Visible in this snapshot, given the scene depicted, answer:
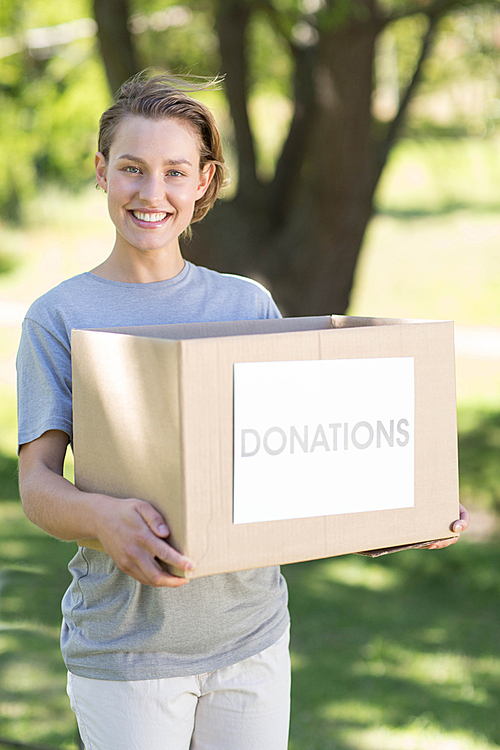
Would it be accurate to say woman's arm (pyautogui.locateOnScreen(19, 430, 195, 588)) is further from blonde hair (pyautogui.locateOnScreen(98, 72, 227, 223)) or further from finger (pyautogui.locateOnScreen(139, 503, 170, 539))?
blonde hair (pyautogui.locateOnScreen(98, 72, 227, 223))

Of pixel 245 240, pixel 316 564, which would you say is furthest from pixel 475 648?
pixel 245 240

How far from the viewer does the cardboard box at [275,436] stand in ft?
3.62

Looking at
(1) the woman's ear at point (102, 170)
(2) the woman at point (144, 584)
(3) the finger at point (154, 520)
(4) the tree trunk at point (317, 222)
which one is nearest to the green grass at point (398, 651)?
(4) the tree trunk at point (317, 222)

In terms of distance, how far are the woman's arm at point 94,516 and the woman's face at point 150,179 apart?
36 centimetres

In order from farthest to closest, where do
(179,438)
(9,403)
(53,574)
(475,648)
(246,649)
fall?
(9,403), (53,574), (475,648), (246,649), (179,438)

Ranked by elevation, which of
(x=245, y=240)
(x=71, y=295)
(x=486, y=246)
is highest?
(x=486, y=246)

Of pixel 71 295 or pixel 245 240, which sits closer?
pixel 71 295

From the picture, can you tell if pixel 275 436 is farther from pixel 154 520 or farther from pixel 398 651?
pixel 398 651

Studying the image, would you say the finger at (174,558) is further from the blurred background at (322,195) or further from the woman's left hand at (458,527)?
the blurred background at (322,195)

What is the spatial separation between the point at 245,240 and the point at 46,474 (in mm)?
2808

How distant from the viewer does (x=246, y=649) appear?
1385mm

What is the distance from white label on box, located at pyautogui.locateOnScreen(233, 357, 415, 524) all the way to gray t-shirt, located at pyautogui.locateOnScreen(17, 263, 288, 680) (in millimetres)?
275

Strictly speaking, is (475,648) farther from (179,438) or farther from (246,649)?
(179,438)

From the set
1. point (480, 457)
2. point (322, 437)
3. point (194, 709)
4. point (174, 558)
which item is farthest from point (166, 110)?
point (480, 457)
